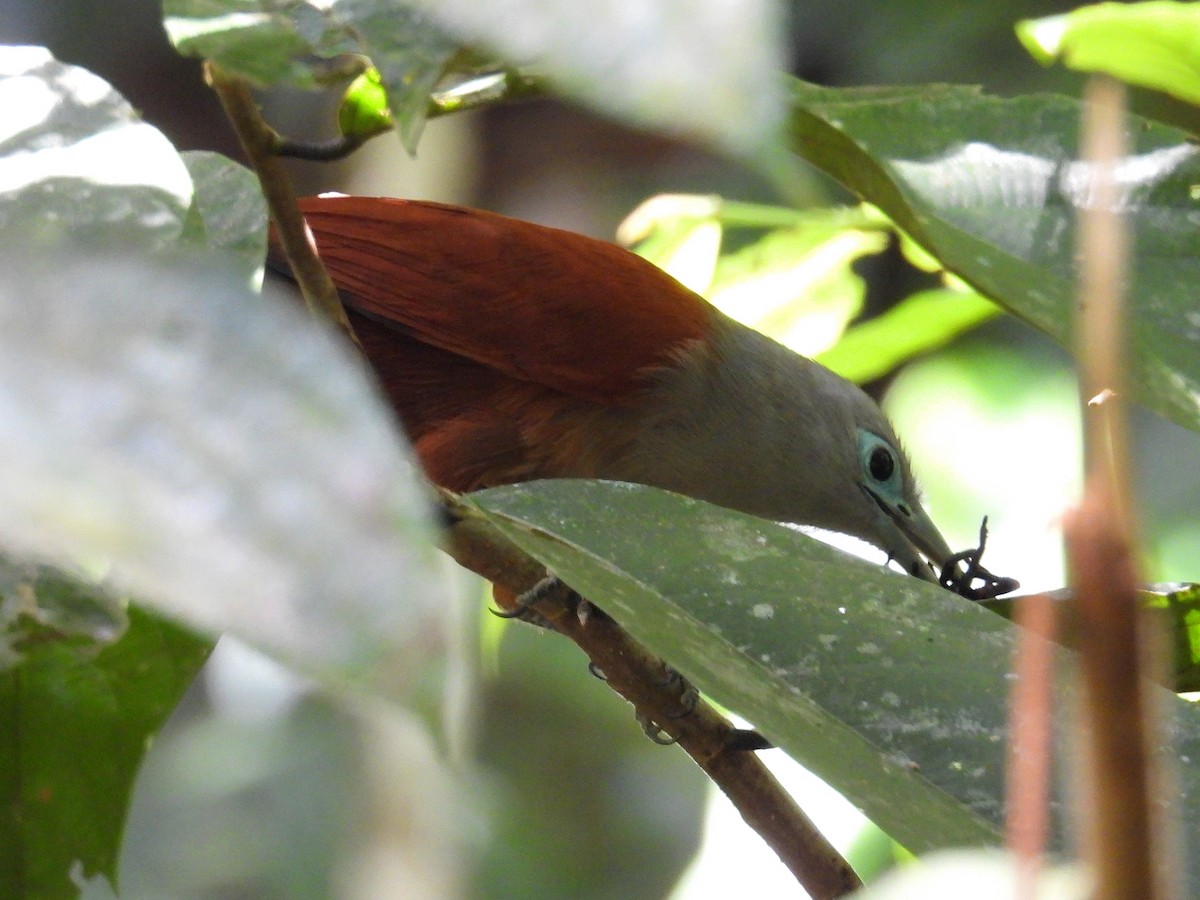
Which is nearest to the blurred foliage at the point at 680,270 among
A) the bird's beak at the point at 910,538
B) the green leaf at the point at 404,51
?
the green leaf at the point at 404,51

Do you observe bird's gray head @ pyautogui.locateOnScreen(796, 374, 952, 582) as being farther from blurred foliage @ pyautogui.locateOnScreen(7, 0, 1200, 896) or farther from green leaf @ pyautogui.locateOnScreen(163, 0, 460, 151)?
green leaf @ pyautogui.locateOnScreen(163, 0, 460, 151)

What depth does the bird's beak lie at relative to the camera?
2.68 m

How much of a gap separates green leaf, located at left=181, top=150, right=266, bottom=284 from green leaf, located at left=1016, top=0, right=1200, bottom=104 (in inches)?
27.8

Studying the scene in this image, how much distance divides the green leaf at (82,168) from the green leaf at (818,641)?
0.34 metres

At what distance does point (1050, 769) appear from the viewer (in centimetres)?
99

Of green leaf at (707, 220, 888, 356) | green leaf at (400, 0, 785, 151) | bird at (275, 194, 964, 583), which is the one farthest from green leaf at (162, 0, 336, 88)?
bird at (275, 194, 964, 583)

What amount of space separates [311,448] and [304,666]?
0.39 feet

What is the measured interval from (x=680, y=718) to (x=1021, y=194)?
66 centimetres

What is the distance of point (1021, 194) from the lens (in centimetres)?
143

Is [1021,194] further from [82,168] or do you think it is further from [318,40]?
[82,168]

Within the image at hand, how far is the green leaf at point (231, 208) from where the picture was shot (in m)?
1.00

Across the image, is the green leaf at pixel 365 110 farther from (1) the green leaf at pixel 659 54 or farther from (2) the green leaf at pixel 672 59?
(2) the green leaf at pixel 672 59

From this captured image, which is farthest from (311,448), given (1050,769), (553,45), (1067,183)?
(1067,183)

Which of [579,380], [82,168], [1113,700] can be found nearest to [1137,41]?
[82,168]
